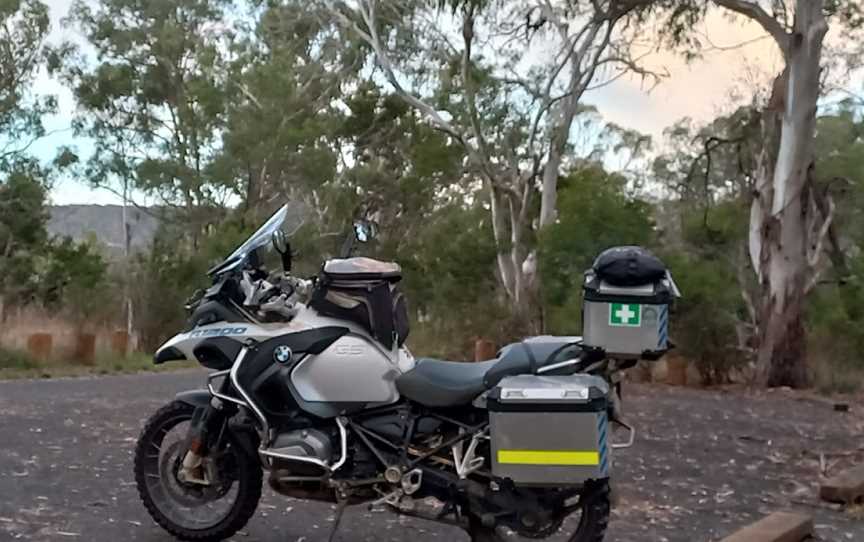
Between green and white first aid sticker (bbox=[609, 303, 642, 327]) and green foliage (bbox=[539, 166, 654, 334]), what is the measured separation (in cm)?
1254

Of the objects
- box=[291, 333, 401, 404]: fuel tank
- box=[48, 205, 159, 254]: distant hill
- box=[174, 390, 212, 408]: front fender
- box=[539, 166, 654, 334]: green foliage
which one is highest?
box=[48, 205, 159, 254]: distant hill

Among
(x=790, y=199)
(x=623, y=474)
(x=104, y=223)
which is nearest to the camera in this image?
(x=623, y=474)

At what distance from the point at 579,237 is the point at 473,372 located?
13009 millimetres

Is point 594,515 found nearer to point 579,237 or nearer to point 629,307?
point 629,307

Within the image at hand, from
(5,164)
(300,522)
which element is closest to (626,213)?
(300,522)

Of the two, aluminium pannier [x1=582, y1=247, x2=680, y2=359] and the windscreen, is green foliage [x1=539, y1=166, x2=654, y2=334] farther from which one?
aluminium pannier [x1=582, y1=247, x2=680, y2=359]

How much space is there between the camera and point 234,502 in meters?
4.96

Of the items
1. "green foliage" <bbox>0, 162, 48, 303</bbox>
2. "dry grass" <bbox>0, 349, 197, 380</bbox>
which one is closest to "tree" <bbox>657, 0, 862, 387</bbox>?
"dry grass" <bbox>0, 349, 197, 380</bbox>

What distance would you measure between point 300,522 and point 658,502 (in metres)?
1.97

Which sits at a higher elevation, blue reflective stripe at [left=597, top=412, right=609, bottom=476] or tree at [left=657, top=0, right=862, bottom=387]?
tree at [left=657, top=0, right=862, bottom=387]

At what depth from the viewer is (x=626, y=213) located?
17.2 meters

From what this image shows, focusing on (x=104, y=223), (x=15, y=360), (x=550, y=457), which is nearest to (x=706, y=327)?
(x=15, y=360)

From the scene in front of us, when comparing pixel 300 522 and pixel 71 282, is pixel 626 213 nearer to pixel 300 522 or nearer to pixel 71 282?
pixel 71 282

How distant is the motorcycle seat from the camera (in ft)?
14.3
